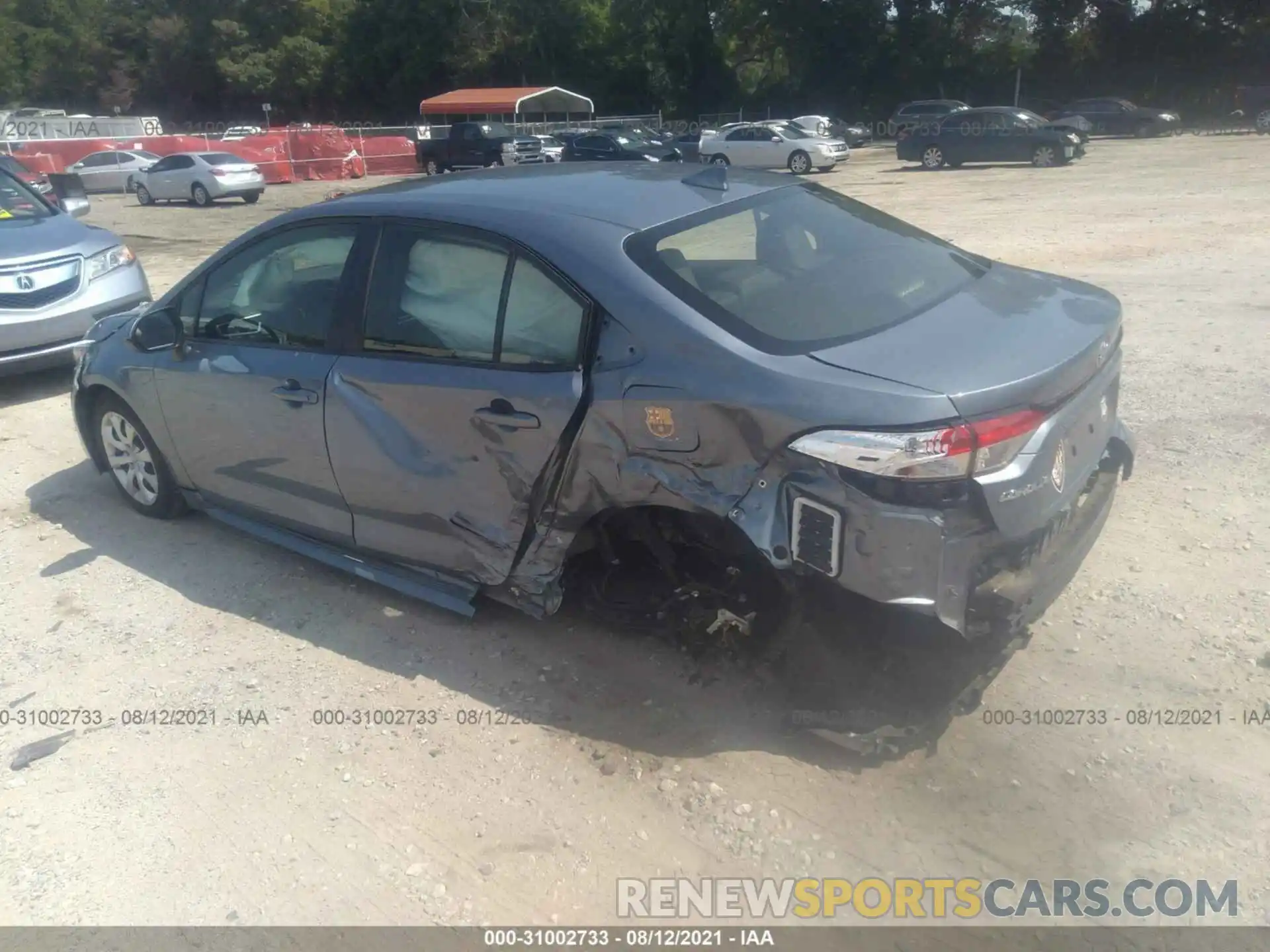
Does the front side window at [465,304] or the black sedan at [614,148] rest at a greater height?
the front side window at [465,304]

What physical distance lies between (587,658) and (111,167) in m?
33.6

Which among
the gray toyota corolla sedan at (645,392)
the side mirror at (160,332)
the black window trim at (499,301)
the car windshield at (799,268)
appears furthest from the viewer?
the side mirror at (160,332)

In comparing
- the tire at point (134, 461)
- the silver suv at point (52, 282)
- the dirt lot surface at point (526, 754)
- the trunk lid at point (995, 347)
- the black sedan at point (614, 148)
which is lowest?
the black sedan at point (614, 148)

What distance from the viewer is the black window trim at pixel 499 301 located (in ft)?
11.7

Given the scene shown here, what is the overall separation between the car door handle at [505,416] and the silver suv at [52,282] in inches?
200

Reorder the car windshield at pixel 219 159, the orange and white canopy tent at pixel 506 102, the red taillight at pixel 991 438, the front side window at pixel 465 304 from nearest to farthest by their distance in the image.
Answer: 1. the red taillight at pixel 991 438
2. the front side window at pixel 465 304
3. the car windshield at pixel 219 159
4. the orange and white canopy tent at pixel 506 102

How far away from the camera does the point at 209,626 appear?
4.42 m

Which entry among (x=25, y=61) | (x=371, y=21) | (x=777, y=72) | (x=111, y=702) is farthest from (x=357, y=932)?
(x=25, y=61)

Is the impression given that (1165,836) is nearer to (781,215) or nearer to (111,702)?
(781,215)

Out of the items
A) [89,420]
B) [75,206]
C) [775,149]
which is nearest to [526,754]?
[89,420]

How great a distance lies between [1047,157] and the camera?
2641 cm

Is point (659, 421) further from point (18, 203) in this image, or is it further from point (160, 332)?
point (18, 203)

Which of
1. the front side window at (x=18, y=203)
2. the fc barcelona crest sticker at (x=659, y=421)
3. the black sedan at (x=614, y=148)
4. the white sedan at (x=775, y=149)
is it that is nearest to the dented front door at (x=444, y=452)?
the fc barcelona crest sticker at (x=659, y=421)

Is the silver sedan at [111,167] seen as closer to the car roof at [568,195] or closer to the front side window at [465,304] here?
the car roof at [568,195]
